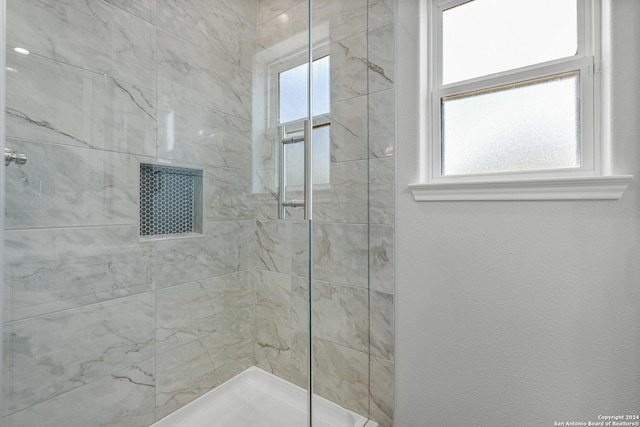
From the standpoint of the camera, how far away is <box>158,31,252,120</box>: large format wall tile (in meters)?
1.02

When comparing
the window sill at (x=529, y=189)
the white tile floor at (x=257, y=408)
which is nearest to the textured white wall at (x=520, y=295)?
the window sill at (x=529, y=189)

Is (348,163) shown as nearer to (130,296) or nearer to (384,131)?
(384,131)

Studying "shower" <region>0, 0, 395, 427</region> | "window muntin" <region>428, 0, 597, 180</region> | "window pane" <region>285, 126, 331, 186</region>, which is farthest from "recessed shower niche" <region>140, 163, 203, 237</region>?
"window muntin" <region>428, 0, 597, 180</region>

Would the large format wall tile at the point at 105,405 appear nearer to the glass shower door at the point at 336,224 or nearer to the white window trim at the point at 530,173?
the glass shower door at the point at 336,224

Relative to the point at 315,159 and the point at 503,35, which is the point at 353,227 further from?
the point at 503,35

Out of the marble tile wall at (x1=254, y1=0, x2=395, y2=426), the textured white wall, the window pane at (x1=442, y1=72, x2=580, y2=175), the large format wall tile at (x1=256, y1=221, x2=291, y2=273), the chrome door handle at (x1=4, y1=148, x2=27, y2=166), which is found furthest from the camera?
the marble tile wall at (x1=254, y1=0, x2=395, y2=426)

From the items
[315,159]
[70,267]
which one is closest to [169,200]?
[70,267]

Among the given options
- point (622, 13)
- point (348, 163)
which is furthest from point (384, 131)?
point (622, 13)

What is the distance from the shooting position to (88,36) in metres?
0.83

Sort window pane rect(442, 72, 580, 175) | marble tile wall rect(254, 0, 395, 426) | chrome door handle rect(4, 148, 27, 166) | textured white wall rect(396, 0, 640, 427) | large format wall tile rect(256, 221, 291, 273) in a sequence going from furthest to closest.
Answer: marble tile wall rect(254, 0, 395, 426) < large format wall tile rect(256, 221, 291, 273) < window pane rect(442, 72, 580, 175) < textured white wall rect(396, 0, 640, 427) < chrome door handle rect(4, 148, 27, 166)

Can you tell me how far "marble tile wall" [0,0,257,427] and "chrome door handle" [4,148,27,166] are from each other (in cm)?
2

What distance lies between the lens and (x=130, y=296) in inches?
37.6

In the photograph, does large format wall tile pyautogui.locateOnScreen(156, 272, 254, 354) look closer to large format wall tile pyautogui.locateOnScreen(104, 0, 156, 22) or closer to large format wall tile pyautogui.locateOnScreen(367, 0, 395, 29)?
large format wall tile pyautogui.locateOnScreen(104, 0, 156, 22)

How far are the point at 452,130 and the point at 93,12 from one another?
1302mm
